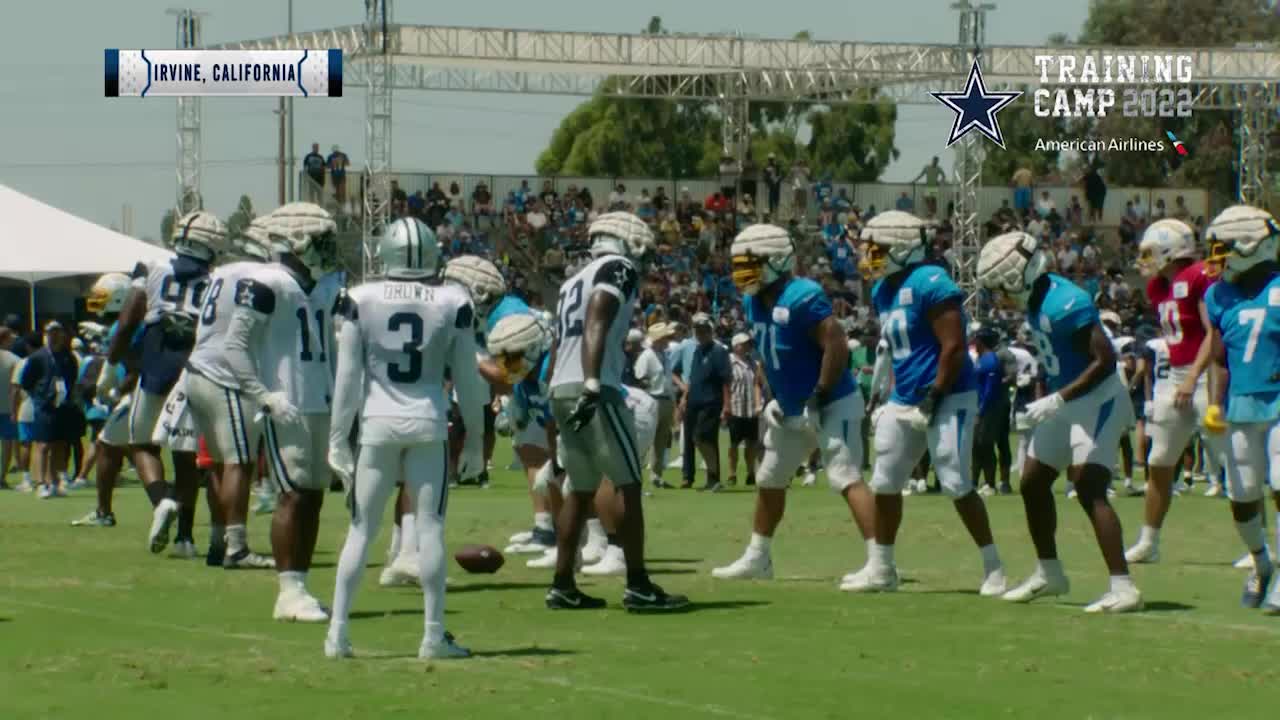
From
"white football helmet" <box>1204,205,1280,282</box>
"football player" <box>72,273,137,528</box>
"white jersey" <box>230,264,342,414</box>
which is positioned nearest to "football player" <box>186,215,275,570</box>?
"white jersey" <box>230,264,342,414</box>

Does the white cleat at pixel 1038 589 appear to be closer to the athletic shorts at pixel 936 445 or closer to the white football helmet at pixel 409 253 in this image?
the athletic shorts at pixel 936 445

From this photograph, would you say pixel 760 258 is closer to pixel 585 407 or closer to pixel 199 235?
pixel 585 407

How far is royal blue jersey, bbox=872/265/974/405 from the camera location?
516 inches

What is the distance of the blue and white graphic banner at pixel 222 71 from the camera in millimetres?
40188

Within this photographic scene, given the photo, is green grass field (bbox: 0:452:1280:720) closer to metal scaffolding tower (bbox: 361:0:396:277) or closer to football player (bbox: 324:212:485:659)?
football player (bbox: 324:212:485:659)

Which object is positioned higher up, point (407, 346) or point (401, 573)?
point (407, 346)

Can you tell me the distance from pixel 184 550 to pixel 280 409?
14.0 feet

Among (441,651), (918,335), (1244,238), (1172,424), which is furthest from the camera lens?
(1172,424)

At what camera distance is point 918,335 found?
13195mm

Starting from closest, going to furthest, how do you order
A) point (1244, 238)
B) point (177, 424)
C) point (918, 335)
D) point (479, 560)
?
point (1244, 238), point (918, 335), point (479, 560), point (177, 424)

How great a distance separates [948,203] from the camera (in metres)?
56.2

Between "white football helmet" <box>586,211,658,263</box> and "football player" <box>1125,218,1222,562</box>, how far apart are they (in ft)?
13.4

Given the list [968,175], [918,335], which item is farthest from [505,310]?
[968,175]

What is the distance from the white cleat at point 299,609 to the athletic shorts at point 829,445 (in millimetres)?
3350
